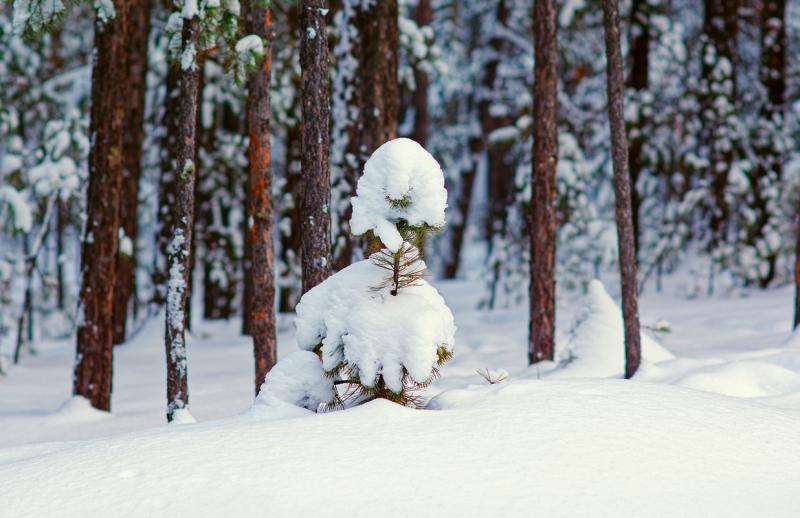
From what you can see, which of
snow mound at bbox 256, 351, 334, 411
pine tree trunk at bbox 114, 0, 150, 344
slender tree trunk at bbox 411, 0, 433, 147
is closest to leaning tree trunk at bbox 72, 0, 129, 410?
snow mound at bbox 256, 351, 334, 411

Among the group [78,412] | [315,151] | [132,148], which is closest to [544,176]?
[315,151]

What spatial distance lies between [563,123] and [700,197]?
298 centimetres

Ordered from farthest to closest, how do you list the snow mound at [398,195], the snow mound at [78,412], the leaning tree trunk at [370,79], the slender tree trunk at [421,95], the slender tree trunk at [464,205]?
the slender tree trunk at [464,205] → the slender tree trunk at [421,95] → the leaning tree trunk at [370,79] → the snow mound at [78,412] → the snow mound at [398,195]

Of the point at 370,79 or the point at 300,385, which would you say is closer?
the point at 300,385

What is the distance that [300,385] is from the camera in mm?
4828

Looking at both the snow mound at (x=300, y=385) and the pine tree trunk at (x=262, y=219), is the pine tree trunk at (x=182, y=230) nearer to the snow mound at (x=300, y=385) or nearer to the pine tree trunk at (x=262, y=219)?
the pine tree trunk at (x=262, y=219)

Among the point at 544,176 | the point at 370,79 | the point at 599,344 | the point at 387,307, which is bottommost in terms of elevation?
the point at 599,344

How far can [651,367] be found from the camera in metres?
7.21

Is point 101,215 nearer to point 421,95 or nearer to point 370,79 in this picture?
point 370,79

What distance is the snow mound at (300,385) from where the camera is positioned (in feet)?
15.8

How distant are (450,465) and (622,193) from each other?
14.7 feet

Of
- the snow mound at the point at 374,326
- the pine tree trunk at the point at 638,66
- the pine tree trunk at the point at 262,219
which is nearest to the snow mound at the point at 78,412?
the pine tree trunk at the point at 262,219

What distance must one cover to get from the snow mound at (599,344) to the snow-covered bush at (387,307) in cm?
348

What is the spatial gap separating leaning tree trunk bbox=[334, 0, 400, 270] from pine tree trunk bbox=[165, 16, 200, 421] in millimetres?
3549
